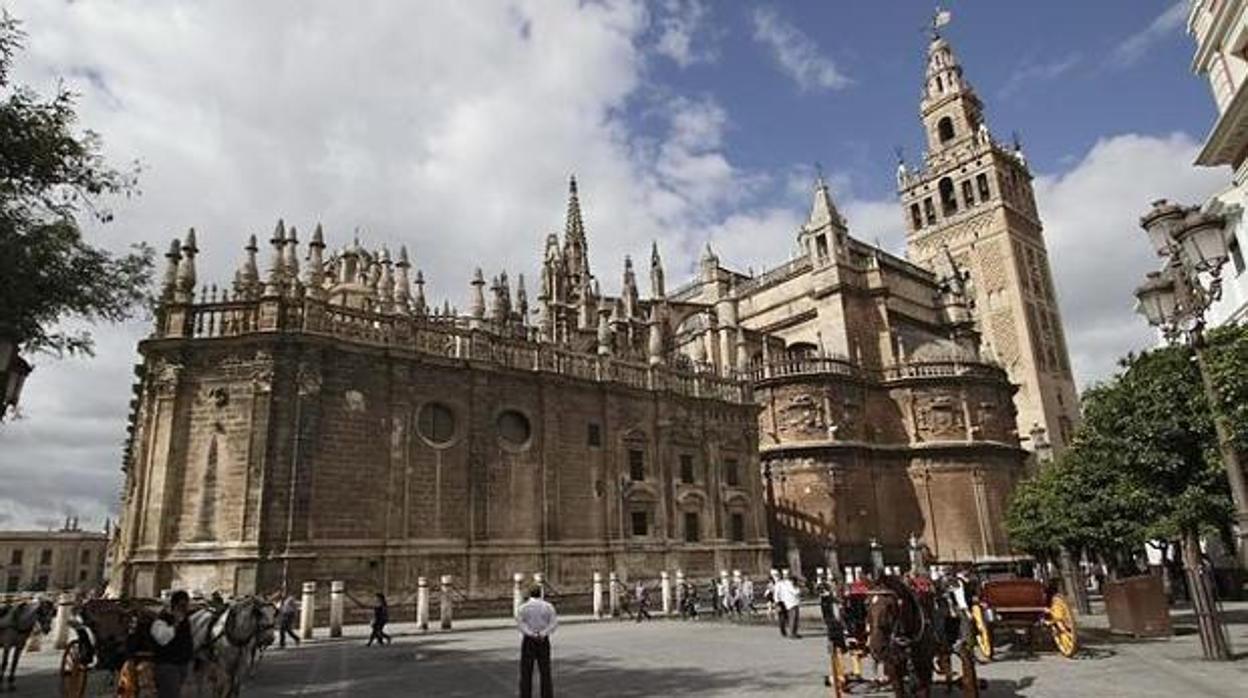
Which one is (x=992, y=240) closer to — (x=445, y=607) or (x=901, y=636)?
(x=445, y=607)

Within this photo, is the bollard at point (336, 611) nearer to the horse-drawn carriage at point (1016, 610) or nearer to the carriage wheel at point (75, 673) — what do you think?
the carriage wheel at point (75, 673)

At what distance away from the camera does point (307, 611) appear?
1836cm

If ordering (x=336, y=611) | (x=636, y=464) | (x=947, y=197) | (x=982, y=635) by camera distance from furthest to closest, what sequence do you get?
(x=947, y=197), (x=636, y=464), (x=336, y=611), (x=982, y=635)

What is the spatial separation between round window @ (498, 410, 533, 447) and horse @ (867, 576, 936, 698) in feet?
61.8

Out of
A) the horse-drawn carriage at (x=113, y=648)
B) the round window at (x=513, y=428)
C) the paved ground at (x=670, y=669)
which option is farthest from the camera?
the round window at (x=513, y=428)

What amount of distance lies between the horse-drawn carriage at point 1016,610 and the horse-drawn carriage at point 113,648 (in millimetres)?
10885

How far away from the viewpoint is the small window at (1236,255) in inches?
849

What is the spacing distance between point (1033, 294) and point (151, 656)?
204 feet

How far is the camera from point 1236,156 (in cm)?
1579

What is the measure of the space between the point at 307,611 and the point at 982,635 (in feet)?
48.0

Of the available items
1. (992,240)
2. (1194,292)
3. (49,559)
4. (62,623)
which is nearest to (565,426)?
(62,623)

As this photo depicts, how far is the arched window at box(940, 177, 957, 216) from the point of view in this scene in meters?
63.4

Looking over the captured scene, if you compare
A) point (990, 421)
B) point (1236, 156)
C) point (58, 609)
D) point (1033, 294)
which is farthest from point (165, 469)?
point (1033, 294)

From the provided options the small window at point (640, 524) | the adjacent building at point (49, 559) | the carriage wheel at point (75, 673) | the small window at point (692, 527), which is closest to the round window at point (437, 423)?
the small window at point (640, 524)
